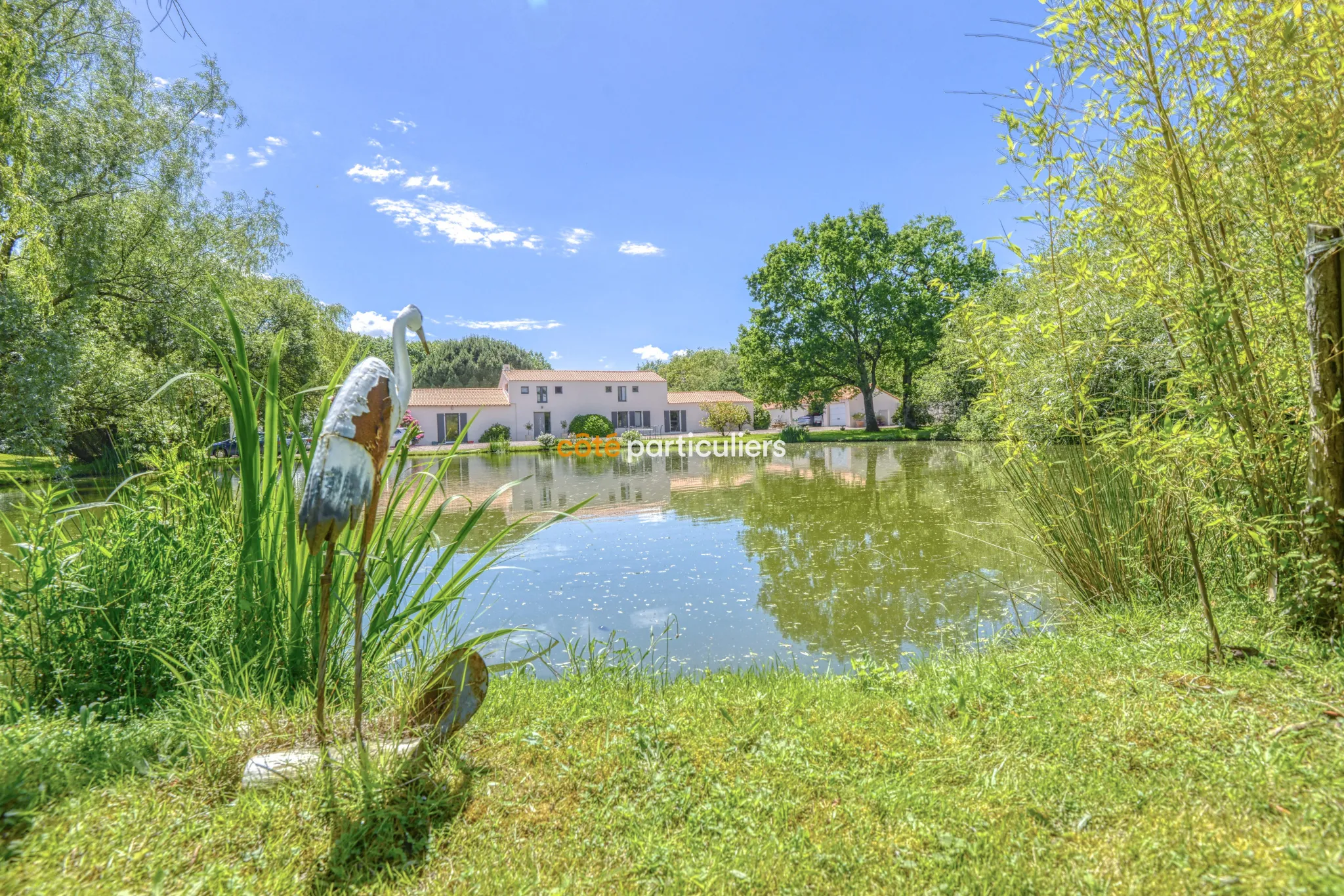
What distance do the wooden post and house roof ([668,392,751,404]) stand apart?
3254 centimetres

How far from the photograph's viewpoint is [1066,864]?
1.36 meters

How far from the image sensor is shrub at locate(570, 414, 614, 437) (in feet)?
95.3

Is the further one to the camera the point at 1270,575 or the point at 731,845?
the point at 1270,575

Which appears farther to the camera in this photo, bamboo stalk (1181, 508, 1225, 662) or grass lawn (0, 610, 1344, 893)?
bamboo stalk (1181, 508, 1225, 662)

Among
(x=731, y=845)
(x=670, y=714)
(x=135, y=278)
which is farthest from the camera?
(x=135, y=278)

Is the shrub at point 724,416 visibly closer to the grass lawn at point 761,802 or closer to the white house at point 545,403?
the white house at point 545,403

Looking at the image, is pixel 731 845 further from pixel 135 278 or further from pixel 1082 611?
pixel 135 278

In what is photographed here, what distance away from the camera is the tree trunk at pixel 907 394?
1034 inches

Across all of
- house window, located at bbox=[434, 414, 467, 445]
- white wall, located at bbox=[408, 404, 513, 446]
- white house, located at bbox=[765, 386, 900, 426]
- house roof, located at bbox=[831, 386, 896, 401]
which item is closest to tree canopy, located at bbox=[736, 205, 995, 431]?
house roof, located at bbox=[831, 386, 896, 401]

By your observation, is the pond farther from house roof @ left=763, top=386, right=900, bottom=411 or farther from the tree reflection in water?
house roof @ left=763, top=386, right=900, bottom=411

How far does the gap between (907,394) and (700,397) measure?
12734 millimetres

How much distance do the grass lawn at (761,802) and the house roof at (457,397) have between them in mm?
27424

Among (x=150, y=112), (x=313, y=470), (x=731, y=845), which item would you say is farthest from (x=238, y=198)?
(x=731, y=845)

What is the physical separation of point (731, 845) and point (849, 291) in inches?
978
